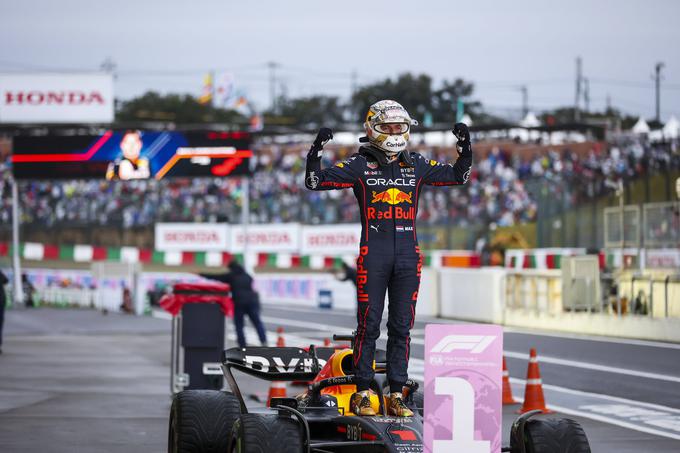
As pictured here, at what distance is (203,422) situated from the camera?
342 inches

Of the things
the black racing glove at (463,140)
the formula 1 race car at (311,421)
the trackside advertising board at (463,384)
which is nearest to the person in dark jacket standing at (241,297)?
the formula 1 race car at (311,421)

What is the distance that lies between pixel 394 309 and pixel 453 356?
1.46 meters

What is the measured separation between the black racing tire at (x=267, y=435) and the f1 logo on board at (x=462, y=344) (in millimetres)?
1139

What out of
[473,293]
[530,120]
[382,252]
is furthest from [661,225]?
[530,120]

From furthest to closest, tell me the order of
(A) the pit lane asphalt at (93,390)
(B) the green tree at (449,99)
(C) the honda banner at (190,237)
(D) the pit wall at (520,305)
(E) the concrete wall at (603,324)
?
1. (B) the green tree at (449,99)
2. (C) the honda banner at (190,237)
3. (D) the pit wall at (520,305)
4. (E) the concrete wall at (603,324)
5. (A) the pit lane asphalt at (93,390)

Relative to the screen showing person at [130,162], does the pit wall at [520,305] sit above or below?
below

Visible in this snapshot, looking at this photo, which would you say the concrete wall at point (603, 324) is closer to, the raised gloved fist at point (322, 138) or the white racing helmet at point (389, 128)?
the white racing helmet at point (389, 128)

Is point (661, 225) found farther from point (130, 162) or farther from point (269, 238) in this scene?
point (269, 238)

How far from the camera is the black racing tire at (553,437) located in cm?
738

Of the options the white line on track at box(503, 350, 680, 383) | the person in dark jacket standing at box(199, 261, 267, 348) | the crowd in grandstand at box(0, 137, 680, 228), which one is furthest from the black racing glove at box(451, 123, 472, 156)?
the crowd in grandstand at box(0, 137, 680, 228)

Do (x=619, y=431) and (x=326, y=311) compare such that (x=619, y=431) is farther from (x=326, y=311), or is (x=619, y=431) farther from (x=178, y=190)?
(x=178, y=190)

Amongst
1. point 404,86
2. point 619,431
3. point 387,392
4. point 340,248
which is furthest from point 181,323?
point 404,86

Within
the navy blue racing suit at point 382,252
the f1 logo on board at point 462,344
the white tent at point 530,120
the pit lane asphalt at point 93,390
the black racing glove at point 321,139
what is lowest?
the pit lane asphalt at point 93,390

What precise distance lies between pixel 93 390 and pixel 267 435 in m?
9.60
